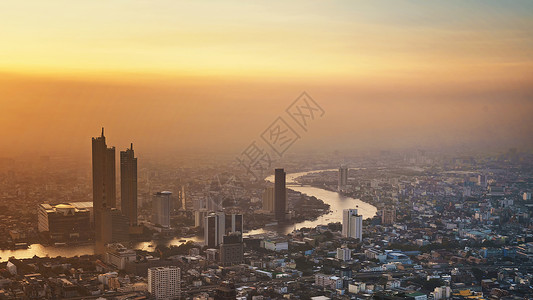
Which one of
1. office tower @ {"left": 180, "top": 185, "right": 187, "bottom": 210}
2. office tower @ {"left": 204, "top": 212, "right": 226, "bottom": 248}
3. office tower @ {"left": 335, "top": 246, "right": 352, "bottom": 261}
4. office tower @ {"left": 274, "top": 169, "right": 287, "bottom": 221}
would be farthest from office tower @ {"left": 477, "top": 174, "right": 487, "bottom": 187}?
office tower @ {"left": 180, "top": 185, "right": 187, "bottom": 210}

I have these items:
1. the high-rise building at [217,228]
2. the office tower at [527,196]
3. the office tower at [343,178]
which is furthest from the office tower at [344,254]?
the office tower at [343,178]

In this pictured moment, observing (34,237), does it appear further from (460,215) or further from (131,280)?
(460,215)

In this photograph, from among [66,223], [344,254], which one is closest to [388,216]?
[344,254]

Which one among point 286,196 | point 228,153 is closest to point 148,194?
point 228,153

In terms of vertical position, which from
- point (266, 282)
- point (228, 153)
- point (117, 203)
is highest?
point (228, 153)

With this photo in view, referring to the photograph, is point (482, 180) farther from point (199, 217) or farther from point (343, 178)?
point (199, 217)
